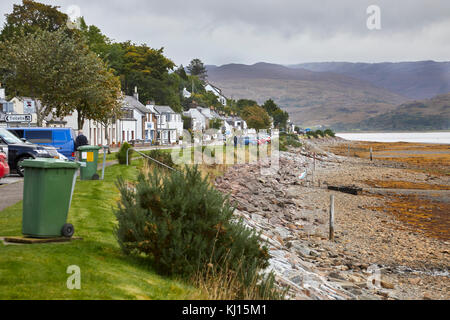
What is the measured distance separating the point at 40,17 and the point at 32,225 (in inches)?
3005

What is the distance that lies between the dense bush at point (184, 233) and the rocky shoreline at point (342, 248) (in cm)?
67

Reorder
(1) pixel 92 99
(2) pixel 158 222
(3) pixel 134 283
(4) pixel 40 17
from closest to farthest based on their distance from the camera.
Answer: (3) pixel 134 283, (2) pixel 158 222, (1) pixel 92 99, (4) pixel 40 17

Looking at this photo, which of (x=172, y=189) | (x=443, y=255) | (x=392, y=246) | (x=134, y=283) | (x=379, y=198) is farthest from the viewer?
(x=379, y=198)

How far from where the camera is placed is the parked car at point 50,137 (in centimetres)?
2845

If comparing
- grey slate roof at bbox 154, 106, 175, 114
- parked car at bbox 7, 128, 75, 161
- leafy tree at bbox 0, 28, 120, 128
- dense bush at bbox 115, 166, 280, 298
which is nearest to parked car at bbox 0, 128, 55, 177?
parked car at bbox 7, 128, 75, 161

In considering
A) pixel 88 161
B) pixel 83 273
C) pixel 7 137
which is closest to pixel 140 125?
pixel 7 137

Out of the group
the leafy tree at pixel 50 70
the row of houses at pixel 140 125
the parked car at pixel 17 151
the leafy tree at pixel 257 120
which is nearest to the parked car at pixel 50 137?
the parked car at pixel 17 151

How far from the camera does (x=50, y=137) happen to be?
28547 mm

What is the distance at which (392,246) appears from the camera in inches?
868

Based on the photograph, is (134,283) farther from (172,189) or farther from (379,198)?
(379,198)

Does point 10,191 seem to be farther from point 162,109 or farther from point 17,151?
point 162,109

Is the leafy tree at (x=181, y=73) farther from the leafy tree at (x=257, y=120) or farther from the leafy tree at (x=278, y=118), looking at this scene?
the leafy tree at (x=257, y=120)
